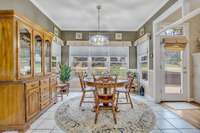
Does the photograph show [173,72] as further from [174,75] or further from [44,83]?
[44,83]

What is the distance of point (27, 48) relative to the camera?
363 centimetres

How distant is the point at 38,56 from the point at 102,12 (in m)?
2.41

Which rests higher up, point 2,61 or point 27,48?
point 27,48

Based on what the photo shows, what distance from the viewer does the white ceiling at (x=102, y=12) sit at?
4.63 meters

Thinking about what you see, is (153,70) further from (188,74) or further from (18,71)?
(18,71)

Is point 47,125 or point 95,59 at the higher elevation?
point 95,59

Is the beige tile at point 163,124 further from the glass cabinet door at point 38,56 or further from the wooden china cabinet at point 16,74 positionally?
the glass cabinet door at point 38,56

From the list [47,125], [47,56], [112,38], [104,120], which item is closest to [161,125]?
[104,120]

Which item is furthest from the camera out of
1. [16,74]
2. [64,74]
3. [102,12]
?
[64,74]

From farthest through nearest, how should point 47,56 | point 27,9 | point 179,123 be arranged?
point 47,56 → point 27,9 → point 179,123

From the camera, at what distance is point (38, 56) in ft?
14.0

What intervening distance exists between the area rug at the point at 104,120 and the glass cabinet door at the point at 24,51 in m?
1.23

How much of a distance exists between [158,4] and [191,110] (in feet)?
9.58

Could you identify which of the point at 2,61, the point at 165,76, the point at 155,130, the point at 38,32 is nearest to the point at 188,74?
the point at 165,76
